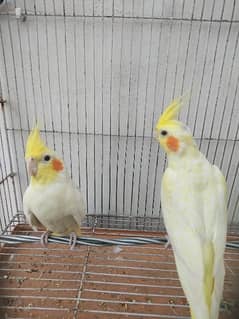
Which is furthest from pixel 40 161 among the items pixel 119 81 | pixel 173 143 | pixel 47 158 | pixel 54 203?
pixel 119 81

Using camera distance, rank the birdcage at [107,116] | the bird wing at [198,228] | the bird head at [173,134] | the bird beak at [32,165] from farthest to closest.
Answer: the birdcage at [107,116] < the bird beak at [32,165] < the bird head at [173,134] < the bird wing at [198,228]

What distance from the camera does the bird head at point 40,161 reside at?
0.86 meters

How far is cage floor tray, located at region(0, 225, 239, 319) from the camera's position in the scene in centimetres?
93

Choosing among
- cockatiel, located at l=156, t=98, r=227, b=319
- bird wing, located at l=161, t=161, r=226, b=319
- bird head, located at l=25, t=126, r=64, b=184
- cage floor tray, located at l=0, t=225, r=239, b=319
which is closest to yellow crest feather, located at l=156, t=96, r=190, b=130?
cockatiel, located at l=156, t=98, r=227, b=319

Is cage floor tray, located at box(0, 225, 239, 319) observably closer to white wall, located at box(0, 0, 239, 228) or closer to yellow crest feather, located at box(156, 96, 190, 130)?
white wall, located at box(0, 0, 239, 228)

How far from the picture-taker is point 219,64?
1.18m

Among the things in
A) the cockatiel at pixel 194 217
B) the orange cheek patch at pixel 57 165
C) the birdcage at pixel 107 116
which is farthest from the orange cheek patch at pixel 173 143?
the birdcage at pixel 107 116

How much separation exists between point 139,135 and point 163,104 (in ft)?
0.56

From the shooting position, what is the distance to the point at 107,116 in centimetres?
128

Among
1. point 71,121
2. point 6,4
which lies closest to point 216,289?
point 71,121

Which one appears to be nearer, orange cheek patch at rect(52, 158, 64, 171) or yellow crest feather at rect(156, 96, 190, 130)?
yellow crest feather at rect(156, 96, 190, 130)

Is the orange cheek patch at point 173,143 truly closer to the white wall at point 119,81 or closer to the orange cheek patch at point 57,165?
the orange cheek patch at point 57,165

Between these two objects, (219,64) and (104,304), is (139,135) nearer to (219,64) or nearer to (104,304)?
(219,64)

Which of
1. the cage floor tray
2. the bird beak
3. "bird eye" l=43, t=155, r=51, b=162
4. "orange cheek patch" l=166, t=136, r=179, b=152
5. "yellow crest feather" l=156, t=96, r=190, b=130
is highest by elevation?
"yellow crest feather" l=156, t=96, r=190, b=130
